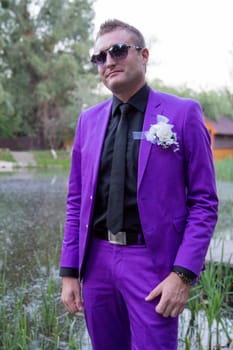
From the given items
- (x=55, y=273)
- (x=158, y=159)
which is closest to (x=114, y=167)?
(x=158, y=159)

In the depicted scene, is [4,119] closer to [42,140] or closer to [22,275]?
[42,140]

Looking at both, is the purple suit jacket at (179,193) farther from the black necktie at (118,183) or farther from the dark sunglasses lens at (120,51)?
the dark sunglasses lens at (120,51)

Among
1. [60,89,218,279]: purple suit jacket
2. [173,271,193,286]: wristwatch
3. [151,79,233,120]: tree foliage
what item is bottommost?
[173,271,193,286]: wristwatch

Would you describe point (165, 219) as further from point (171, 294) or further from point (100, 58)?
point (100, 58)

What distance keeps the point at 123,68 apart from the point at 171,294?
0.75 meters

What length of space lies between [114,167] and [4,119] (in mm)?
26457

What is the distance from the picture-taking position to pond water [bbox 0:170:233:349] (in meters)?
4.70

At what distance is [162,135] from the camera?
4.75 feet

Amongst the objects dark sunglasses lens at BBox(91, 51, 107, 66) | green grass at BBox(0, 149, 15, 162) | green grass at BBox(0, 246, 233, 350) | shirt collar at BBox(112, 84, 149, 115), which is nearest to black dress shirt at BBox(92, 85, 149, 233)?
shirt collar at BBox(112, 84, 149, 115)

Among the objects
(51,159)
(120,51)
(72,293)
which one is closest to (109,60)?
(120,51)

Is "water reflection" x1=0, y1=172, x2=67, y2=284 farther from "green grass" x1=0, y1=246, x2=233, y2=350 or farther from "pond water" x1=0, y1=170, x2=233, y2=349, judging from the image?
"green grass" x1=0, y1=246, x2=233, y2=350

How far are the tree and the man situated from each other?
959 inches

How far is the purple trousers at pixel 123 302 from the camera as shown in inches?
57.7

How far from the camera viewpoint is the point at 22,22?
89.9 ft
